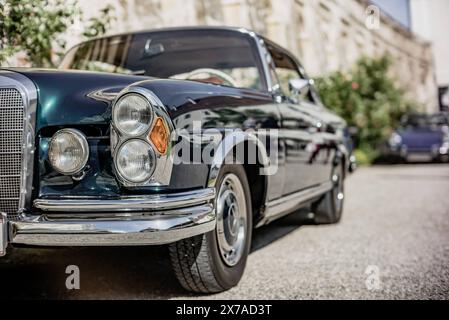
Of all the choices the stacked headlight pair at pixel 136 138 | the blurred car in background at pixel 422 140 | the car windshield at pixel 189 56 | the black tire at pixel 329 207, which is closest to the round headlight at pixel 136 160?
the stacked headlight pair at pixel 136 138

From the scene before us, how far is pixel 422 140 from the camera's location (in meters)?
12.2

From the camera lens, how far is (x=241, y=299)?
2.62 metres

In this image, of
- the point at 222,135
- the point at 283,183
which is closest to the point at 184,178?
the point at 222,135

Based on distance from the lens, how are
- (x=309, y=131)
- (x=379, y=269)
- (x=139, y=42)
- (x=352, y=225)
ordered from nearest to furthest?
(x=379, y=269) < (x=139, y=42) < (x=309, y=131) < (x=352, y=225)

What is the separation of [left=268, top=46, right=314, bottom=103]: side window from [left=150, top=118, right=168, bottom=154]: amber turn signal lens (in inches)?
66.9

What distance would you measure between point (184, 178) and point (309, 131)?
1.90m

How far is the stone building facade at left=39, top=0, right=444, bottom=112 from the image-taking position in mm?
5488

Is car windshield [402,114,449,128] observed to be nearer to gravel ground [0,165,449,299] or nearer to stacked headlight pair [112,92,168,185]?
gravel ground [0,165,449,299]

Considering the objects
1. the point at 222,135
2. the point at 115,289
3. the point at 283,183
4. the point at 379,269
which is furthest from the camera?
the point at 283,183

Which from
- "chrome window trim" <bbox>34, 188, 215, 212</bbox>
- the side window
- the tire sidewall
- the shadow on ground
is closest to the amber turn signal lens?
"chrome window trim" <bbox>34, 188, 215, 212</bbox>

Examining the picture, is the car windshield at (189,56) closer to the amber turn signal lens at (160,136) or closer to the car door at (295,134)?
the car door at (295,134)

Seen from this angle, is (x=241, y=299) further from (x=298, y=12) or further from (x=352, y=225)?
(x=298, y=12)

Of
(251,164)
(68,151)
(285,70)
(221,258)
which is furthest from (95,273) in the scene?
(285,70)
